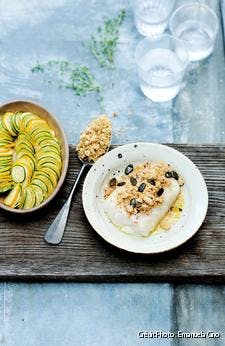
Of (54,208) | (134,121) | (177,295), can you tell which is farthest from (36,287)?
(134,121)

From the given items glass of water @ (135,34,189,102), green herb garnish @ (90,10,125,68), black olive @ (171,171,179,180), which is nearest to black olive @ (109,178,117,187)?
black olive @ (171,171,179,180)

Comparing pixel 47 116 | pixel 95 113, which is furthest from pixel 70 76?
pixel 47 116

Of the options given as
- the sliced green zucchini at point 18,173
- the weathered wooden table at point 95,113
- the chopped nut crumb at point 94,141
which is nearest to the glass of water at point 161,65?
the weathered wooden table at point 95,113

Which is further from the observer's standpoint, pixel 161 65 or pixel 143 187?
pixel 161 65

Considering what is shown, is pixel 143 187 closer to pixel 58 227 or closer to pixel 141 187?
pixel 141 187

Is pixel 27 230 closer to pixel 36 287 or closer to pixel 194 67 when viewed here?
pixel 36 287

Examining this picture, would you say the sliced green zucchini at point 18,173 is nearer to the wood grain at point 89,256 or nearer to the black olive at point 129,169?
the wood grain at point 89,256
